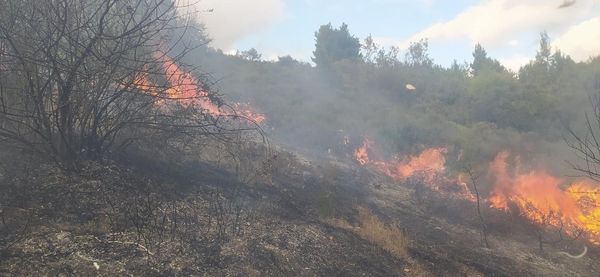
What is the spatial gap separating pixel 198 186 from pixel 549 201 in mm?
10319

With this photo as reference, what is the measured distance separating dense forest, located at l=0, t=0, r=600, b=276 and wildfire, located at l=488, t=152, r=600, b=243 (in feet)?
0.20

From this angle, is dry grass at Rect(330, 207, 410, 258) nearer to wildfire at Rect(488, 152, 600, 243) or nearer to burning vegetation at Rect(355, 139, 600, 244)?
burning vegetation at Rect(355, 139, 600, 244)

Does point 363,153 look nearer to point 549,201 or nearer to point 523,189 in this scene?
point 523,189

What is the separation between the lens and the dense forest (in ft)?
17.0

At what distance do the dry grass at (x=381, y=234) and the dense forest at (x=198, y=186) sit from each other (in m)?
0.04

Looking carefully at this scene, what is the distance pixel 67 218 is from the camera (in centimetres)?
515

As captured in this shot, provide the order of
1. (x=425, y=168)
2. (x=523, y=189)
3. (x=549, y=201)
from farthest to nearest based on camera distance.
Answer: (x=425, y=168)
(x=523, y=189)
(x=549, y=201)

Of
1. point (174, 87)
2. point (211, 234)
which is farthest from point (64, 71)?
point (211, 234)

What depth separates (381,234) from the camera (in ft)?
25.9

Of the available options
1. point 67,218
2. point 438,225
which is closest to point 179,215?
point 67,218

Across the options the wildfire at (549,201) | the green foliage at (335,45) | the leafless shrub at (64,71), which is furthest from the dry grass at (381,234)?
the green foliage at (335,45)

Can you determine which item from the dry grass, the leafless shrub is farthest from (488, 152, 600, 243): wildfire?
the leafless shrub

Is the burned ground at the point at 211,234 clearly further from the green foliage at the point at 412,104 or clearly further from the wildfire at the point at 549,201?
the green foliage at the point at 412,104

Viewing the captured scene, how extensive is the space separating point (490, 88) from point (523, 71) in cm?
636
